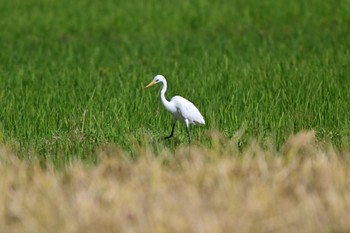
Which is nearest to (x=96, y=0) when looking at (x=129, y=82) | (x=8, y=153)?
(x=129, y=82)

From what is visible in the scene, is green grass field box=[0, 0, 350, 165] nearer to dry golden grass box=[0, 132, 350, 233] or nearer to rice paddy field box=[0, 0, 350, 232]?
rice paddy field box=[0, 0, 350, 232]

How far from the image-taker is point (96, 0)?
2195cm

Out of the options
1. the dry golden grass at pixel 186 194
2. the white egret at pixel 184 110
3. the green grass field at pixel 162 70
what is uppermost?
the green grass field at pixel 162 70

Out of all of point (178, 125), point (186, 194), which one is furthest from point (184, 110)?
point (186, 194)

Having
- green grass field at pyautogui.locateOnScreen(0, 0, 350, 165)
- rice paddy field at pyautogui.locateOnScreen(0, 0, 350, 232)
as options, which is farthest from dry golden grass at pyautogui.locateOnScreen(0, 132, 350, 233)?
green grass field at pyautogui.locateOnScreen(0, 0, 350, 165)

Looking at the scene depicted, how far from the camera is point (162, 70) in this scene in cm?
1318

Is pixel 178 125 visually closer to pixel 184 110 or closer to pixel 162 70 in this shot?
pixel 184 110

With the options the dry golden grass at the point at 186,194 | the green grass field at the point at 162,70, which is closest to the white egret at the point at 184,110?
the green grass field at the point at 162,70

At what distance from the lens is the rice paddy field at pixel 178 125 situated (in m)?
6.11

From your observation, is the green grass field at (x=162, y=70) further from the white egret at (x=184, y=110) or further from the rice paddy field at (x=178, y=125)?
the white egret at (x=184, y=110)

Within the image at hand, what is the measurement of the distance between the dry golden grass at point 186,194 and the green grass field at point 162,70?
106 centimetres

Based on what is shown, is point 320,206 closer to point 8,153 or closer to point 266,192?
point 266,192

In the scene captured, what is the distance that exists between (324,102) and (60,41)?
789 cm

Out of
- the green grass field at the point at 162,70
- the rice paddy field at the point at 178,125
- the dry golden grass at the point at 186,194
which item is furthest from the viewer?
the green grass field at the point at 162,70
